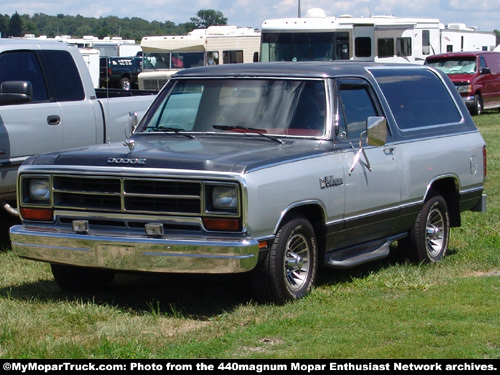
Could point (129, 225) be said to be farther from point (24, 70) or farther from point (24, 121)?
point (24, 70)

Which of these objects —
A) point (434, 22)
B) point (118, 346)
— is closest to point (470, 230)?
point (118, 346)

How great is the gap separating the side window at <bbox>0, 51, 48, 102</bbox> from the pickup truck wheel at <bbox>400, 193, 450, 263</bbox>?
390cm

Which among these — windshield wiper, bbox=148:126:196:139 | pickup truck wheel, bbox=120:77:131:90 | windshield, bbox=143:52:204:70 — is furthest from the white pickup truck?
pickup truck wheel, bbox=120:77:131:90

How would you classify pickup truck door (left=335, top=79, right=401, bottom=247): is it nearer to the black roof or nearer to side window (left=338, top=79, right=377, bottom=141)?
side window (left=338, top=79, right=377, bottom=141)

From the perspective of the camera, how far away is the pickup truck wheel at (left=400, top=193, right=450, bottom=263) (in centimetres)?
805

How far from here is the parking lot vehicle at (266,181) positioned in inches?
238

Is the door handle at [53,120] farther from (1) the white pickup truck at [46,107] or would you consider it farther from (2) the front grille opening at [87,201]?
(2) the front grille opening at [87,201]

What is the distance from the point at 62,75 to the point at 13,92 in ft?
3.12

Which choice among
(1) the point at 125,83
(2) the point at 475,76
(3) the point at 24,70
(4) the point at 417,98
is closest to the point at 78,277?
(3) the point at 24,70

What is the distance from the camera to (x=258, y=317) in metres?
6.12

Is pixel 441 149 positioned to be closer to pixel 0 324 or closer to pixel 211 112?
pixel 211 112

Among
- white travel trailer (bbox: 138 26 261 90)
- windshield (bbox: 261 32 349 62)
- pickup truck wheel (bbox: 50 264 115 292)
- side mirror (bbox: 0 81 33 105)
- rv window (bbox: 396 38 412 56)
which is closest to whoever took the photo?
pickup truck wheel (bbox: 50 264 115 292)

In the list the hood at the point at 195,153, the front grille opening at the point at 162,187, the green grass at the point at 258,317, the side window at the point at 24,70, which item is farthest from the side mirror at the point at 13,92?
the front grille opening at the point at 162,187
